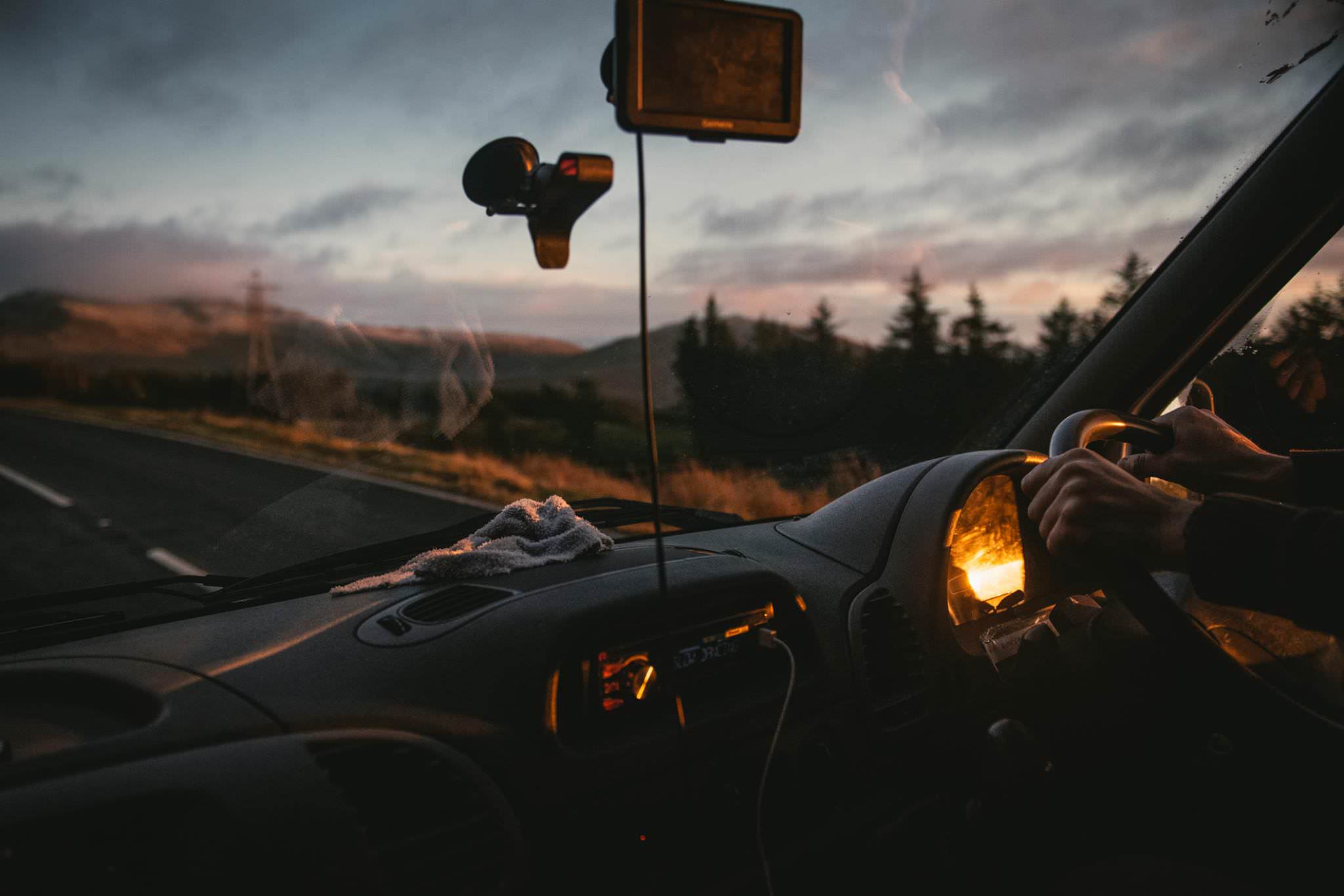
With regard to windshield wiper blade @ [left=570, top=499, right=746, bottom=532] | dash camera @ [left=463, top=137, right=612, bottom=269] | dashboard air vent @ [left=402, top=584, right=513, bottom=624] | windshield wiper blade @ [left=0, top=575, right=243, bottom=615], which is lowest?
dashboard air vent @ [left=402, top=584, right=513, bottom=624]

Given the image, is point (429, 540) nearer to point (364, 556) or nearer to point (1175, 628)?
point (364, 556)

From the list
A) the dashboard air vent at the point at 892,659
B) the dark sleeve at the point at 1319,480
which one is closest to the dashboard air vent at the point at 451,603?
the dashboard air vent at the point at 892,659

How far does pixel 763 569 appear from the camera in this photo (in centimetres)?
219

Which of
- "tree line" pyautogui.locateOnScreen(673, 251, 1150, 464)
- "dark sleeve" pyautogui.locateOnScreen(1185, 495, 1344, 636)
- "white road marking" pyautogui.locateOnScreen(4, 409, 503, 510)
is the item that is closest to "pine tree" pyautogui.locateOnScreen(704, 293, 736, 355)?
"tree line" pyautogui.locateOnScreen(673, 251, 1150, 464)

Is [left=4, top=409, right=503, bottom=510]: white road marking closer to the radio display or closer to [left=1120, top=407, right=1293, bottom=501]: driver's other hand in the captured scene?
the radio display

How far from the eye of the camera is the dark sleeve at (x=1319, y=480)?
2.19 meters

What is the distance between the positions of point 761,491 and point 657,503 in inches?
72.9

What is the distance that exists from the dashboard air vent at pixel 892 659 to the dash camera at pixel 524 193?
122 centimetres

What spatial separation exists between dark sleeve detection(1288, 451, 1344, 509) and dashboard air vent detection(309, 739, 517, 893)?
210 cm

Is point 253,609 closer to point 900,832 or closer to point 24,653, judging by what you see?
point 24,653

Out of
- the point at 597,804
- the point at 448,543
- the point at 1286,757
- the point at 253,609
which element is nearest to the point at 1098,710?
the point at 1286,757

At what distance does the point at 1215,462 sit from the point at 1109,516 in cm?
92

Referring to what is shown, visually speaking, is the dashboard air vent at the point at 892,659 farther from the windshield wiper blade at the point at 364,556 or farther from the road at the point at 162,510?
the road at the point at 162,510

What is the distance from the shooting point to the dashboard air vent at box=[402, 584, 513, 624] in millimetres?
1890
